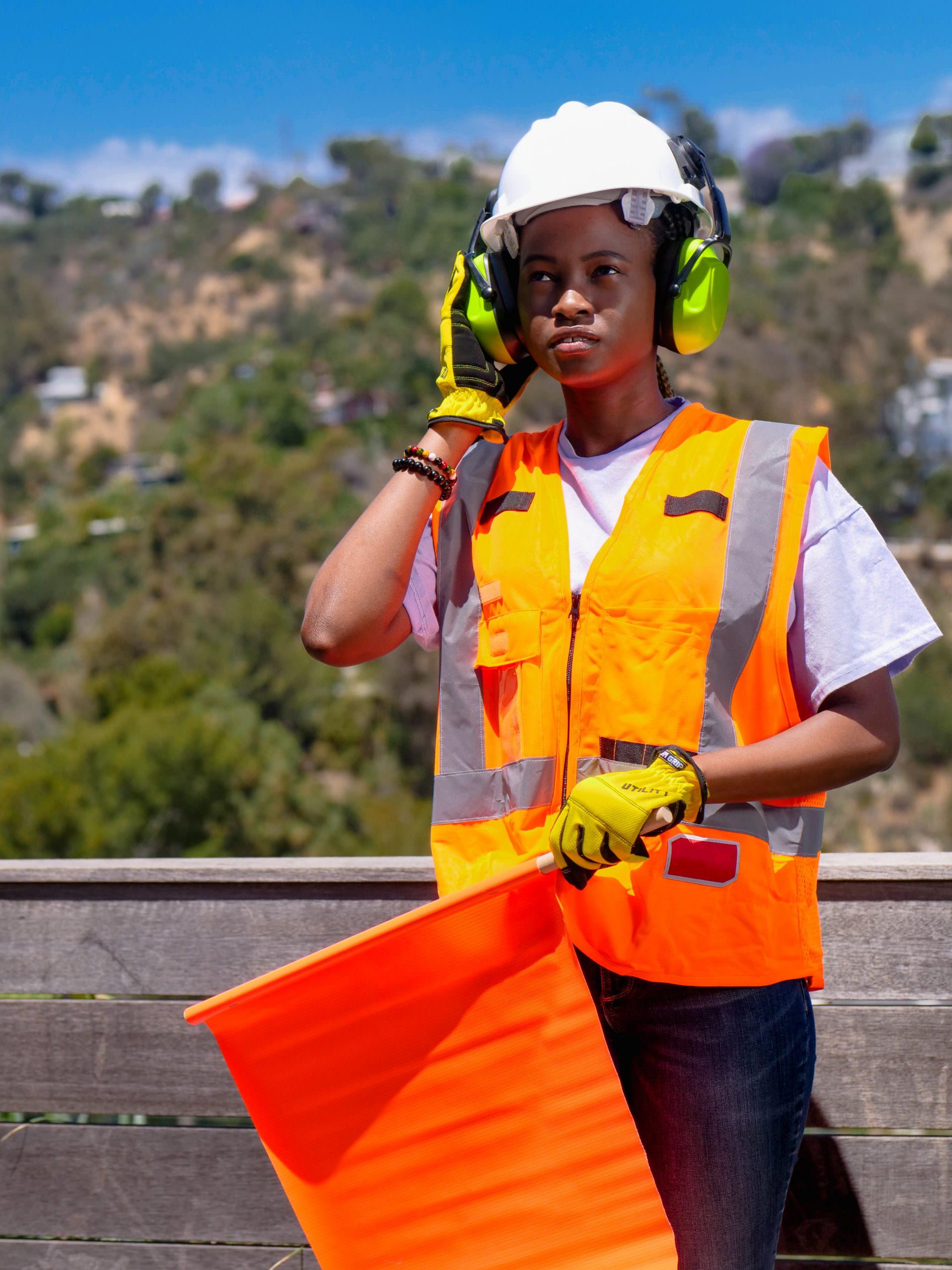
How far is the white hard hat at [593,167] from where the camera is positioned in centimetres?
162

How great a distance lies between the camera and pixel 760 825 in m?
1.55

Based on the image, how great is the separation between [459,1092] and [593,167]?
1.16m

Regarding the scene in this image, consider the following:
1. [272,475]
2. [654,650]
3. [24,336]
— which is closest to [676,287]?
[654,650]

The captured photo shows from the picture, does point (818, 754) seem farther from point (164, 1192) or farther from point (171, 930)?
point (164, 1192)

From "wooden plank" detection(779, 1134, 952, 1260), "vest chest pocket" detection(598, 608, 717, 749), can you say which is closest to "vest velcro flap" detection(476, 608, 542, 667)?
"vest chest pocket" detection(598, 608, 717, 749)

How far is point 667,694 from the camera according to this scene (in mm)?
1534

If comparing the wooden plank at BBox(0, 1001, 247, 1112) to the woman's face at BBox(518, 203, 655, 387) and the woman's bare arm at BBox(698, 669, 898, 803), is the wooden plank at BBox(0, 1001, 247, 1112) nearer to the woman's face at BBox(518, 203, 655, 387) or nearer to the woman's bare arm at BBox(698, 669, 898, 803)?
the woman's bare arm at BBox(698, 669, 898, 803)

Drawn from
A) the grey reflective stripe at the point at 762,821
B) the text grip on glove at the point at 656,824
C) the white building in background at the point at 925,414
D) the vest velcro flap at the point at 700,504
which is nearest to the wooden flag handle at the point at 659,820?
the text grip on glove at the point at 656,824

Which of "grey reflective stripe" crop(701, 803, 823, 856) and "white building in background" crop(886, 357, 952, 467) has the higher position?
"white building in background" crop(886, 357, 952, 467)

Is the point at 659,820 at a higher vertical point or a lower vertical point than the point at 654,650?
lower

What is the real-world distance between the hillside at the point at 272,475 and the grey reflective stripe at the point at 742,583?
28673 mm

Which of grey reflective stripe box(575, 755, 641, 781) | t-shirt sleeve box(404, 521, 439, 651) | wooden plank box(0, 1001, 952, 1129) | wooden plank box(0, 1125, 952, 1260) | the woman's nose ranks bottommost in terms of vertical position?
wooden plank box(0, 1125, 952, 1260)

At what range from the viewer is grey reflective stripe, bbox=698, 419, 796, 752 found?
1521mm

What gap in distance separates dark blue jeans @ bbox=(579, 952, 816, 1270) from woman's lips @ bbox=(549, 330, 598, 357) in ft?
2.64
